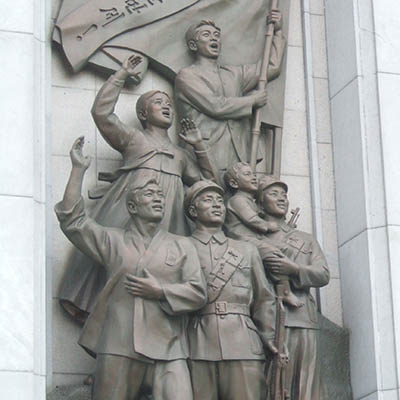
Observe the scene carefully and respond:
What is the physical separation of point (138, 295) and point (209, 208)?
100cm

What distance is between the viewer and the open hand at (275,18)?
14016 millimetres

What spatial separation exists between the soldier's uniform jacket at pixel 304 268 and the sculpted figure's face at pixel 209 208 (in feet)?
2.13

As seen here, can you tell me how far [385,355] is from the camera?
12.8 metres

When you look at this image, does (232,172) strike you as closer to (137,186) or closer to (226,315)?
(137,186)

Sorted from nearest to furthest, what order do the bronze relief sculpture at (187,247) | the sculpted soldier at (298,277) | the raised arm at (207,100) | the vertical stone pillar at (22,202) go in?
the vertical stone pillar at (22,202) < the bronze relief sculpture at (187,247) < the sculpted soldier at (298,277) < the raised arm at (207,100)

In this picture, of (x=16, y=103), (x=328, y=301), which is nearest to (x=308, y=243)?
(x=328, y=301)

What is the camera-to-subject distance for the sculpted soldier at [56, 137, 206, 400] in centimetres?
1180

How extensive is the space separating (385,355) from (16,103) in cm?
368

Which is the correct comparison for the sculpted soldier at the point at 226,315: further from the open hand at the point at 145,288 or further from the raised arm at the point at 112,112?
the raised arm at the point at 112,112

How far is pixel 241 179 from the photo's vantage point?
509 inches

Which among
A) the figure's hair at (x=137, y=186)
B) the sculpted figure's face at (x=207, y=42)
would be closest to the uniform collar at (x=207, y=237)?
the figure's hair at (x=137, y=186)

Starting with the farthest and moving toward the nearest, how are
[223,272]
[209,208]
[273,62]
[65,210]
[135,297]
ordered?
[273,62] < [209,208] < [223,272] < [65,210] < [135,297]

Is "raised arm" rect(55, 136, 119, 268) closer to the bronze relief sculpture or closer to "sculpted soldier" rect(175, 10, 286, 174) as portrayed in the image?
the bronze relief sculpture

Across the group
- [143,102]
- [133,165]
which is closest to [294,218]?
[133,165]
